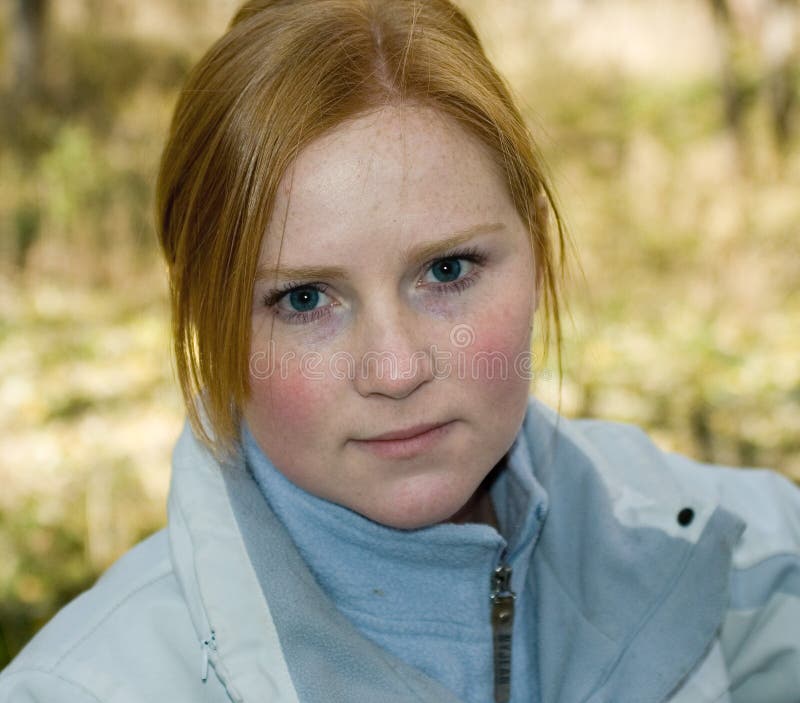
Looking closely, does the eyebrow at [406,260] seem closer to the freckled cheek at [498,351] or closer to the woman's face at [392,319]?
the woman's face at [392,319]

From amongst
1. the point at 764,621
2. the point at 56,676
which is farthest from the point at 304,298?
the point at 764,621

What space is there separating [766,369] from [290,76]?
13.0 ft

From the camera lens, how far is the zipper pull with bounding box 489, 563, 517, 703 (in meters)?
1.55

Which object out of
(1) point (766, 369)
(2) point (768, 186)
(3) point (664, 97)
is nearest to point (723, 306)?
(1) point (766, 369)

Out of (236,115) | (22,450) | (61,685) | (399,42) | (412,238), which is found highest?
(399,42)

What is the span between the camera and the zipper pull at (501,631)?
1553mm

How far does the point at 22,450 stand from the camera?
391 centimetres

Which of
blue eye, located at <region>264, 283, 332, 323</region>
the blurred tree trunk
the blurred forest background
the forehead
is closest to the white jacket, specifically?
blue eye, located at <region>264, 283, 332, 323</region>

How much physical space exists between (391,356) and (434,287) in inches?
6.3

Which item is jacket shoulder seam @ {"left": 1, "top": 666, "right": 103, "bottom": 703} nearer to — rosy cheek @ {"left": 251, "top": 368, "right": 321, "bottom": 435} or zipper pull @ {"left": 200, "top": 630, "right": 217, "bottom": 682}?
zipper pull @ {"left": 200, "top": 630, "right": 217, "bottom": 682}

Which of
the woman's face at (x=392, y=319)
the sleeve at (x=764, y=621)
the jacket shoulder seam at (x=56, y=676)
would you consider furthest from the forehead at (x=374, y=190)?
the sleeve at (x=764, y=621)

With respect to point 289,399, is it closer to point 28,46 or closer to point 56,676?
point 56,676

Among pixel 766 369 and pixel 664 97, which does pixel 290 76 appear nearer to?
pixel 766 369

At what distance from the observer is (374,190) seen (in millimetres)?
1290
